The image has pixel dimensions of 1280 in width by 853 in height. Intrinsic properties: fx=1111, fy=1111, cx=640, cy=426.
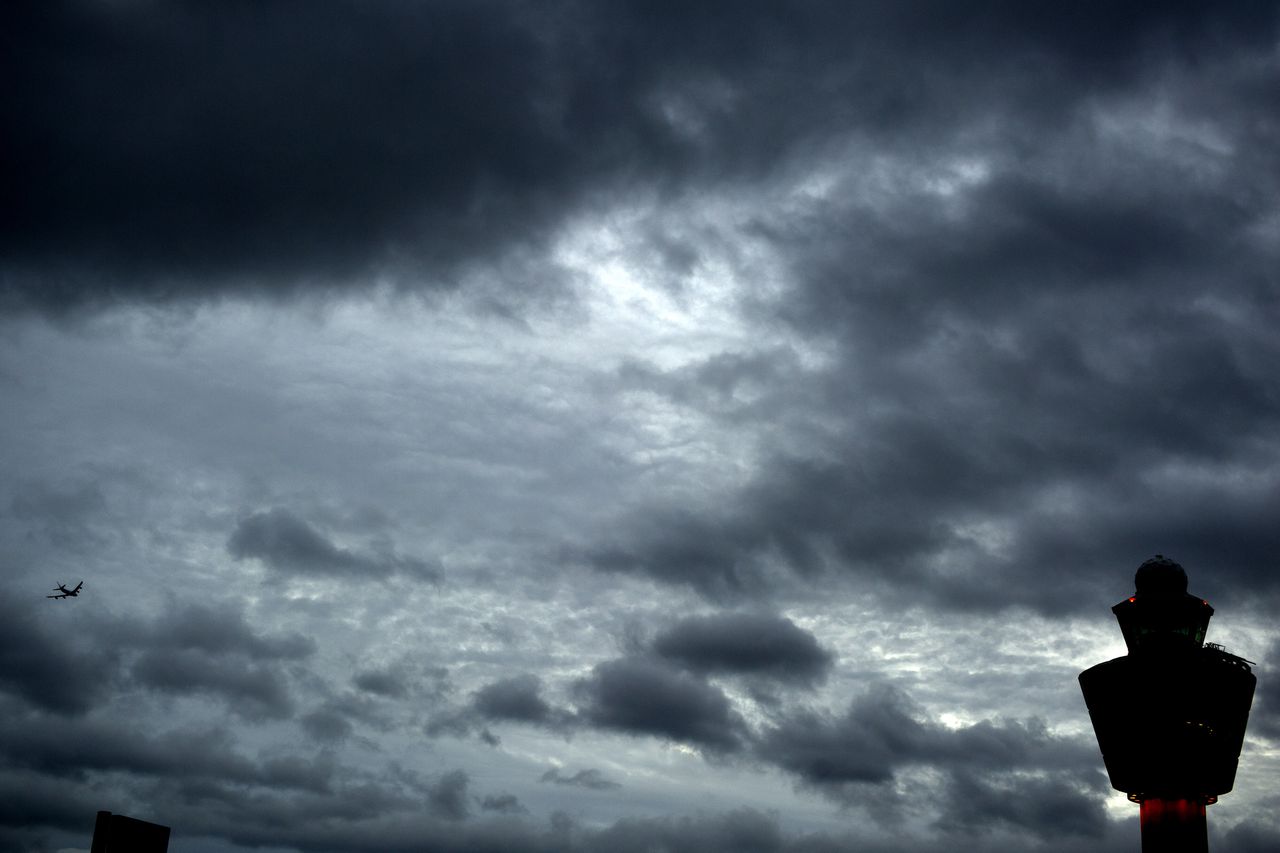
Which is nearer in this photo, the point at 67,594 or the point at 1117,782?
the point at 1117,782

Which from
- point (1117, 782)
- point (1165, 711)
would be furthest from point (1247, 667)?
point (1117, 782)

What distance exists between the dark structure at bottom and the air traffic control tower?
239ft

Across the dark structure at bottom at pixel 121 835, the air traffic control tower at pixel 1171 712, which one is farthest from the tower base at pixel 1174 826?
the dark structure at bottom at pixel 121 835

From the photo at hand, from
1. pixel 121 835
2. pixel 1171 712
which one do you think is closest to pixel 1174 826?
pixel 1171 712

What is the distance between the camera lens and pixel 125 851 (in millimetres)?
20375

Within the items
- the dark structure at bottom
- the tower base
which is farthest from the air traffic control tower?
the dark structure at bottom

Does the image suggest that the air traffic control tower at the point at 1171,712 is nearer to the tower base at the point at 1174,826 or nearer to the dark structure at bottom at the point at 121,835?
the tower base at the point at 1174,826

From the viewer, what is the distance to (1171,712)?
77062mm

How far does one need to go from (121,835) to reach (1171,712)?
244 feet

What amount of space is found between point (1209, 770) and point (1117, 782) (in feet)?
20.3

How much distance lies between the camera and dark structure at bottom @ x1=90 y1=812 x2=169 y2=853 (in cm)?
2011

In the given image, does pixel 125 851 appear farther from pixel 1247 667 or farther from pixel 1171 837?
pixel 1247 667

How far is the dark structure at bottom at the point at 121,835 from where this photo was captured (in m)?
20.1

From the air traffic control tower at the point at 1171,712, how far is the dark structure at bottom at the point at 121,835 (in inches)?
2866
